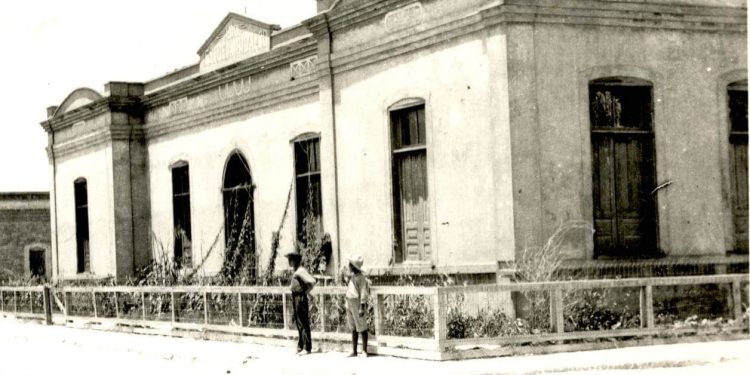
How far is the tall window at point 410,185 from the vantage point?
55.3 ft

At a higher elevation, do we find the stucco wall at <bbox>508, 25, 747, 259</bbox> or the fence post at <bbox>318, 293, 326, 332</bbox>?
the stucco wall at <bbox>508, 25, 747, 259</bbox>

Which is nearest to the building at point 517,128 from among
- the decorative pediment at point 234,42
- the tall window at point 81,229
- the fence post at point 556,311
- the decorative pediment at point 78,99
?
the decorative pediment at point 234,42

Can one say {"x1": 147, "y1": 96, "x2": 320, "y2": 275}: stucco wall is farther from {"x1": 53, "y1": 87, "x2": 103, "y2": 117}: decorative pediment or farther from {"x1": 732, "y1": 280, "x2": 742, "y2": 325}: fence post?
{"x1": 732, "y1": 280, "x2": 742, "y2": 325}: fence post

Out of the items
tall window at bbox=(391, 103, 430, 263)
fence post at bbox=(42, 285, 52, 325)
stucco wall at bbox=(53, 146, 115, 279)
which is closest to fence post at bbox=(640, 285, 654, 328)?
tall window at bbox=(391, 103, 430, 263)

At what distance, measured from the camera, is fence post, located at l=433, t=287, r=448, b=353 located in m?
12.4

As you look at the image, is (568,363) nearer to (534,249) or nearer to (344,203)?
(534,249)

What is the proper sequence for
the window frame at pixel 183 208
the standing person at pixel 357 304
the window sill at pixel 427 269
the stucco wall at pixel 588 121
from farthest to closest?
the window frame at pixel 183 208, the window sill at pixel 427 269, the stucco wall at pixel 588 121, the standing person at pixel 357 304

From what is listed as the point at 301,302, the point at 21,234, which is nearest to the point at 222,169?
the point at 301,302

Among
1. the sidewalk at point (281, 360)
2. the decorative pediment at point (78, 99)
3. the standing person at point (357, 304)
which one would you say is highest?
the decorative pediment at point (78, 99)

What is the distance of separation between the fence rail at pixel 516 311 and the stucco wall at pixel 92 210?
445 inches

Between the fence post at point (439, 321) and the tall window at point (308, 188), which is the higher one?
the tall window at point (308, 188)

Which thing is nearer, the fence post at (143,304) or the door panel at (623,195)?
the door panel at (623,195)

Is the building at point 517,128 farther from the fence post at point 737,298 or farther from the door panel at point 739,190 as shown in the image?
the fence post at point 737,298

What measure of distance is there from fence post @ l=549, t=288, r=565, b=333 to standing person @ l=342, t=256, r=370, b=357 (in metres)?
2.29
